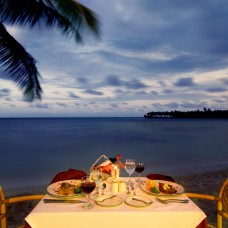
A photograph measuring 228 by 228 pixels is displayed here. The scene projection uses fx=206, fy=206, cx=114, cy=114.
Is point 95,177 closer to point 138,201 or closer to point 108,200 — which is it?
point 108,200

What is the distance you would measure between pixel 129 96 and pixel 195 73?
41479 millimetres

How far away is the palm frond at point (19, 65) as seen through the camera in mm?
5172

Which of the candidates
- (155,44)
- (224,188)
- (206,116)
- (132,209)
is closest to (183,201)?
(132,209)

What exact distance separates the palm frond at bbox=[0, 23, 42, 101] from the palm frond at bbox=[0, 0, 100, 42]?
1.79 ft

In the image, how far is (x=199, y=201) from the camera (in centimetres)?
447

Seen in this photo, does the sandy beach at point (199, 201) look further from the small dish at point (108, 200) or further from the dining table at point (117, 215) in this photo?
the small dish at point (108, 200)

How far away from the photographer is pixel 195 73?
24.4 meters

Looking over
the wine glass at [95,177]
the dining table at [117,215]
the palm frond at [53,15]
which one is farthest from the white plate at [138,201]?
the palm frond at [53,15]

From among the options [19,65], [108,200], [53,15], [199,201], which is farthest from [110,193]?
[53,15]

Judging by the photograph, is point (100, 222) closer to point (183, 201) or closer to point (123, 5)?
point (183, 201)

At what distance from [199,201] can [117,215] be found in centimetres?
364

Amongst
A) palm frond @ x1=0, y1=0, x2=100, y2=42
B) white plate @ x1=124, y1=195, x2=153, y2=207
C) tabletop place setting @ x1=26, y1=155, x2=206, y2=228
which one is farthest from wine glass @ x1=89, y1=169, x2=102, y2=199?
palm frond @ x1=0, y1=0, x2=100, y2=42

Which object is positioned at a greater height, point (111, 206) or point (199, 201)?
point (111, 206)

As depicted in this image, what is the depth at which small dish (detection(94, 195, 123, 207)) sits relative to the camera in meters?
1.64
